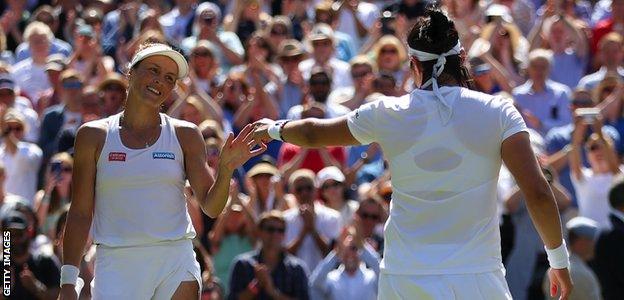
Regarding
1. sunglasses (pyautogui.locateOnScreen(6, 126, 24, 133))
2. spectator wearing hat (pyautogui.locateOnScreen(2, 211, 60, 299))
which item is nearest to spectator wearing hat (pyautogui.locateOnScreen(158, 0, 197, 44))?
sunglasses (pyautogui.locateOnScreen(6, 126, 24, 133))

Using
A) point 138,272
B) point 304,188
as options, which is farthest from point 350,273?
point 138,272

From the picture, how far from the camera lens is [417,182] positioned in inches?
246

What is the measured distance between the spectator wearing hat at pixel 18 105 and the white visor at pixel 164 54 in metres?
7.28

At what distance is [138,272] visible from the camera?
694 centimetres

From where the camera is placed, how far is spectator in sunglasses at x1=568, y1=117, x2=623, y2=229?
1273cm

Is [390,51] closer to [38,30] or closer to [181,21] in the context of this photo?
[181,21]

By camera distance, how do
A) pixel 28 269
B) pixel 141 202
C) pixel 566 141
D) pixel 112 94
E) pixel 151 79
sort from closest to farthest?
pixel 141 202, pixel 151 79, pixel 28 269, pixel 112 94, pixel 566 141

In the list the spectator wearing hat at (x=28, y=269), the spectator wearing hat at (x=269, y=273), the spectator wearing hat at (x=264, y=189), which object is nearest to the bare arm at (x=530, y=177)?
the spectator wearing hat at (x=28, y=269)

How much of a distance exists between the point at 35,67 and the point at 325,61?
126 inches

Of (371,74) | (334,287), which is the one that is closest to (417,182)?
(334,287)

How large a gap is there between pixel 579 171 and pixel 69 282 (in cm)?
695

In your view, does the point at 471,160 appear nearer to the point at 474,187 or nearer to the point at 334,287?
the point at 474,187

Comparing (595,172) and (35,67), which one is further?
(35,67)

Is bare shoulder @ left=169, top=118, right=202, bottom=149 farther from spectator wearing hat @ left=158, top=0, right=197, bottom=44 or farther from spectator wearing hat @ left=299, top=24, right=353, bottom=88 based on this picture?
spectator wearing hat @ left=158, top=0, right=197, bottom=44
